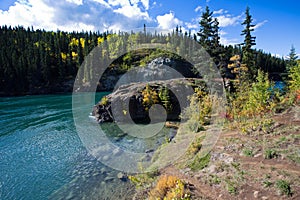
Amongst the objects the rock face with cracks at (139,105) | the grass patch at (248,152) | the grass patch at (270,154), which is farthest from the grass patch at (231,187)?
the rock face with cracks at (139,105)

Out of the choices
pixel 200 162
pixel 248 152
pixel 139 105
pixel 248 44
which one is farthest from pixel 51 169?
pixel 248 44

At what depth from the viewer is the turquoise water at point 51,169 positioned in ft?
42.2

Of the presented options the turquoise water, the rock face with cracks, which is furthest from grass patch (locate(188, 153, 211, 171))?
the rock face with cracks

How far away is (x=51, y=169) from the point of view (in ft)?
53.9

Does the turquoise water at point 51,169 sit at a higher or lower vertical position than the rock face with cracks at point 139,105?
lower

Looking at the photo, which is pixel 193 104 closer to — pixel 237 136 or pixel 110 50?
pixel 237 136

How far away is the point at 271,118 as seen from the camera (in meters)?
14.1

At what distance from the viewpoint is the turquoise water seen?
507 inches

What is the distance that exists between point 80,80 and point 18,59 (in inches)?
978

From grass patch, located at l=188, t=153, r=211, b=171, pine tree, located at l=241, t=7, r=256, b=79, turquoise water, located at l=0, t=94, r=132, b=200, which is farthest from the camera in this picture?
pine tree, located at l=241, t=7, r=256, b=79

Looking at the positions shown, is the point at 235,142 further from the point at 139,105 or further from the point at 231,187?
the point at 139,105

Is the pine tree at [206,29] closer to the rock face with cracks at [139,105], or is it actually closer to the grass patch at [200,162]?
the rock face with cracks at [139,105]

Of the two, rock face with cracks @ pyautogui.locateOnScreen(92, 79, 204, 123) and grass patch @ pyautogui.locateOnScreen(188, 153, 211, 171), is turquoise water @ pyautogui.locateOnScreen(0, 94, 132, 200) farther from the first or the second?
rock face with cracks @ pyautogui.locateOnScreen(92, 79, 204, 123)

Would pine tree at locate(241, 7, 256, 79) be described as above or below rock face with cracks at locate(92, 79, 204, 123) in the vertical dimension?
above
